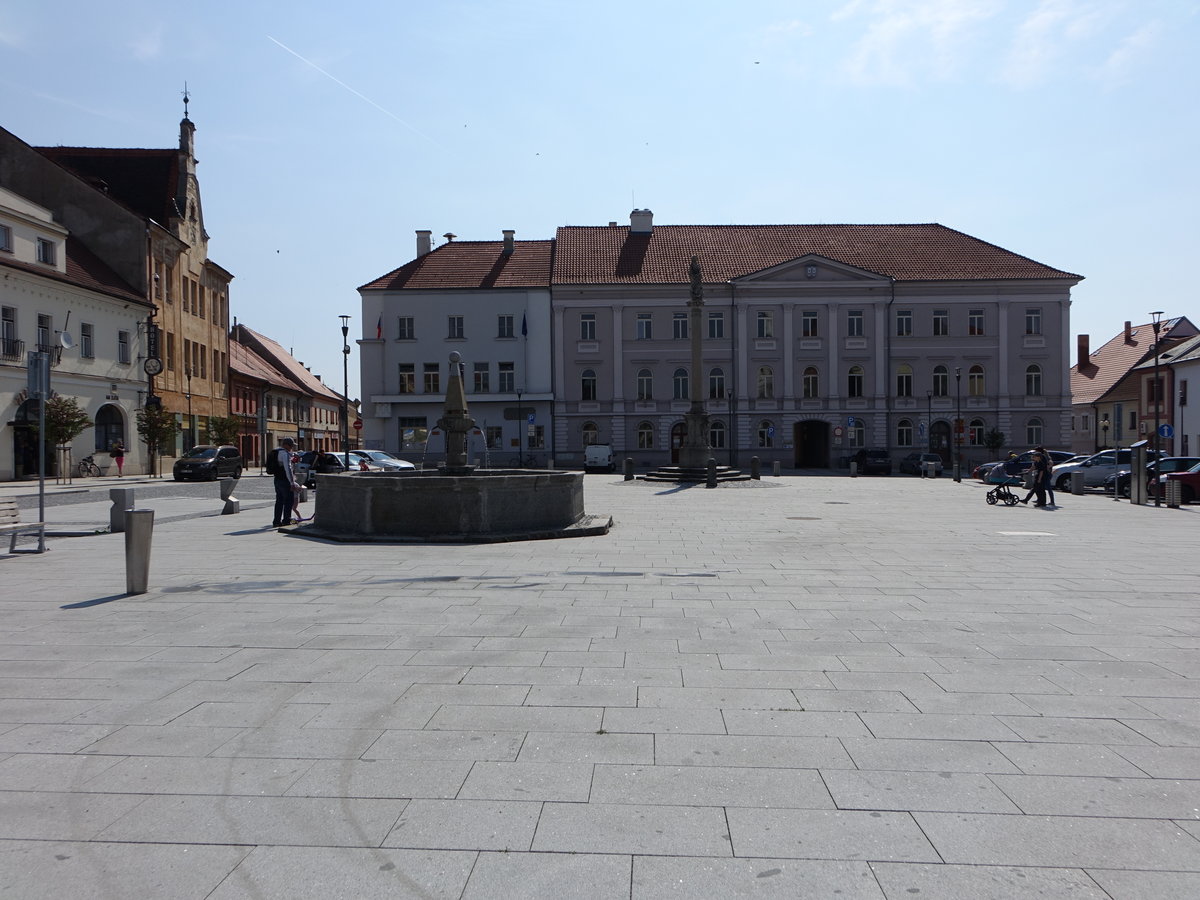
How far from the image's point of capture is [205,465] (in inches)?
1537

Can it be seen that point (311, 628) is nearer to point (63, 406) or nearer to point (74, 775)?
point (74, 775)

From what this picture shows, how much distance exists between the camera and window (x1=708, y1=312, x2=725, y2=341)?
183 feet

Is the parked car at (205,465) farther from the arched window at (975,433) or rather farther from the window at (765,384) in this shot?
the arched window at (975,433)

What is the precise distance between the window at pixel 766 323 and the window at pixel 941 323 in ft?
33.0

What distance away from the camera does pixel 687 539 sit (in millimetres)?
15273

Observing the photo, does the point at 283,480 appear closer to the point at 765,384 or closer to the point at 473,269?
the point at 765,384

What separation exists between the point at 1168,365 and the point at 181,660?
59999 millimetres

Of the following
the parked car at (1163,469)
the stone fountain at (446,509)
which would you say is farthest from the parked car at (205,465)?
the parked car at (1163,469)

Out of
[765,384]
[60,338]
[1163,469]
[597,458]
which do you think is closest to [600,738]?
[1163,469]

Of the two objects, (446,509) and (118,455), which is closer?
(446,509)

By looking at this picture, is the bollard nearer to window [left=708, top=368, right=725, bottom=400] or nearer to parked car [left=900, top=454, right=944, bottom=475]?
parked car [left=900, top=454, right=944, bottom=475]

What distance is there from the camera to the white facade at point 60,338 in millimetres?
36812

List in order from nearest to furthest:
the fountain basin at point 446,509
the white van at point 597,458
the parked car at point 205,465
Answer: the fountain basin at point 446,509 → the parked car at point 205,465 → the white van at point 597,458

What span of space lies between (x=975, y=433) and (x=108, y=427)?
48592mm
